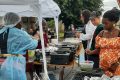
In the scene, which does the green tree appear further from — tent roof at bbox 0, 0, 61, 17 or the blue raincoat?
the blue raincoat

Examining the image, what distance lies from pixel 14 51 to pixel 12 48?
2.8 inches

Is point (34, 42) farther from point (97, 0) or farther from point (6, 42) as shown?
point (97, 0)

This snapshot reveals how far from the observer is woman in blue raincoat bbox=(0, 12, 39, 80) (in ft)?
17.5

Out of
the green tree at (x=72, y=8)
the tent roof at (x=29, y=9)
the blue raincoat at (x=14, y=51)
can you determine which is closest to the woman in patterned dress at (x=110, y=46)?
the blue raincoat at (x=14, y=51)

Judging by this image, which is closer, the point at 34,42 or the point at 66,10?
the point at 34,42

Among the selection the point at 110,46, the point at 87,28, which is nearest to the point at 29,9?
the point at 87,28

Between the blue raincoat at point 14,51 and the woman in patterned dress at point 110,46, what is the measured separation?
157 cm

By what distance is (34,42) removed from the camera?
18.4 feet

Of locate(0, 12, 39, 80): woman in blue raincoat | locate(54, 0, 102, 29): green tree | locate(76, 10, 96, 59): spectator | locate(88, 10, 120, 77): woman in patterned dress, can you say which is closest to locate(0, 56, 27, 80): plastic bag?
locate(0, 12, 39, 80): woman in blue raincoat

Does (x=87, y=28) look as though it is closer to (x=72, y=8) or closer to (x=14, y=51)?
(x=14, y=51)

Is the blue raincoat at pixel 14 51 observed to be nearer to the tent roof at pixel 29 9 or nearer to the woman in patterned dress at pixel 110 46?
the woman in patterned dress at pixel 110 46

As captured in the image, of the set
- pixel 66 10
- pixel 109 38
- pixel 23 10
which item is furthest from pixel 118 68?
pixel 66 10

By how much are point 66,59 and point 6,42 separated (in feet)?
6.17

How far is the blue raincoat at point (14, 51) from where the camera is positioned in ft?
17.6
